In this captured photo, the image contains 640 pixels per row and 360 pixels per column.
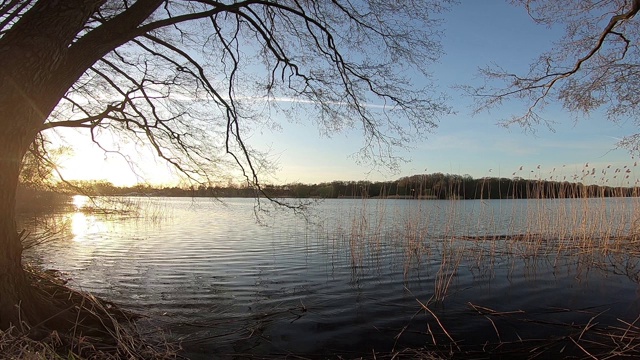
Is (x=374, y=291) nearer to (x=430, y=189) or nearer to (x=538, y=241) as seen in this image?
(x=430, y=189)

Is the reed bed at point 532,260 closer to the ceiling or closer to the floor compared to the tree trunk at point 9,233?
closer to the floor

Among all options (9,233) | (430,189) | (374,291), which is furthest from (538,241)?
(9,233)

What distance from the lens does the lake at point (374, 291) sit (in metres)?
4.29

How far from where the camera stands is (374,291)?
6504 mm

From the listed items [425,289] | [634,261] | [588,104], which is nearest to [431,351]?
[425,289]

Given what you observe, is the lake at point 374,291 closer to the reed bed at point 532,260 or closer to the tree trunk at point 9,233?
the reed bed at point 532,260

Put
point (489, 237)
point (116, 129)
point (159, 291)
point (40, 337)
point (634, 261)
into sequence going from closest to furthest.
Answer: point (40, 337), point (159, 291), point (116, 129), point (634, 261), point (489, 237)

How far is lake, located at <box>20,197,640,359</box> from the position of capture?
169 inches

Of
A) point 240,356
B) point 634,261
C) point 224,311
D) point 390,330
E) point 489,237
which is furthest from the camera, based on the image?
point 489,237

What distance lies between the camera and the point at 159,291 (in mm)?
6461

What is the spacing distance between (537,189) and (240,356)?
9.82 m

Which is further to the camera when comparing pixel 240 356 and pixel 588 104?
pixel 588 104

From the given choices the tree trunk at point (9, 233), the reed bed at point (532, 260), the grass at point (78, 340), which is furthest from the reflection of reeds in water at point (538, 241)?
the tree trunk at point (9, 233)

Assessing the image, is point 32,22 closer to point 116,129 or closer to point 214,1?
point 214,1
